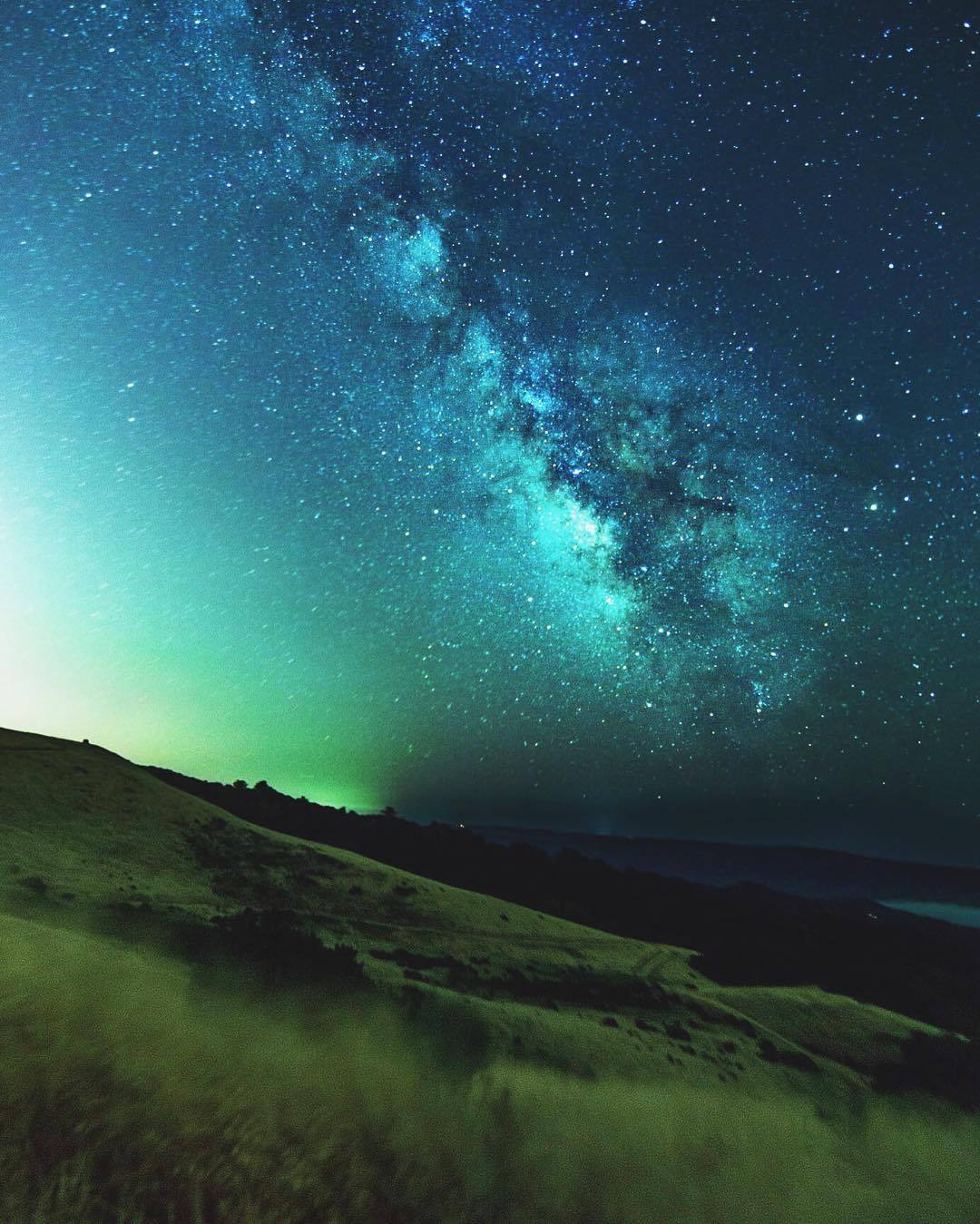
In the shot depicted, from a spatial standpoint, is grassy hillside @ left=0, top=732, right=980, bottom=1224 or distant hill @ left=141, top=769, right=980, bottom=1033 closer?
grassy hillside @ left=0, top=732, right=980, bottom=1224

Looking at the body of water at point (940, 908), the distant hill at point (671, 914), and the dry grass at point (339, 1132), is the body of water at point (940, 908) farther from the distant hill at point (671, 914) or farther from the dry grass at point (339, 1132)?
the dry grass at point (339, 1132)

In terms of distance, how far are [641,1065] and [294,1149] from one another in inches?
198

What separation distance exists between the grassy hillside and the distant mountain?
140 metres

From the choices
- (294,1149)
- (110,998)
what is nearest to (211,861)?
(110,998)

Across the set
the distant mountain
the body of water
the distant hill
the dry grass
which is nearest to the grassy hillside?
the dry grass

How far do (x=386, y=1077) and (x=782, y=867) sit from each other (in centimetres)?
18382

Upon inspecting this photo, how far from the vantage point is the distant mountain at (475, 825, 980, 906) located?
14875cm

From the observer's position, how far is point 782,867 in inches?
6560

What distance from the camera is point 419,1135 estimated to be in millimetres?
5656

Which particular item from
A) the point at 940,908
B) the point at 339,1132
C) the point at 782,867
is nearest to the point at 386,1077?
the point at 339,1132

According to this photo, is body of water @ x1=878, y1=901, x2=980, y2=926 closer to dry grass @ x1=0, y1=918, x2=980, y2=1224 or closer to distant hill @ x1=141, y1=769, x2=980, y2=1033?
distant hill @ x1=141, y1=769, x2=980, y2=1033

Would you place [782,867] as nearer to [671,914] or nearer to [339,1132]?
[671,914]

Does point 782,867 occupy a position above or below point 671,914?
above

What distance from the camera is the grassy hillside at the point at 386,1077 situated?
15.5 feet
